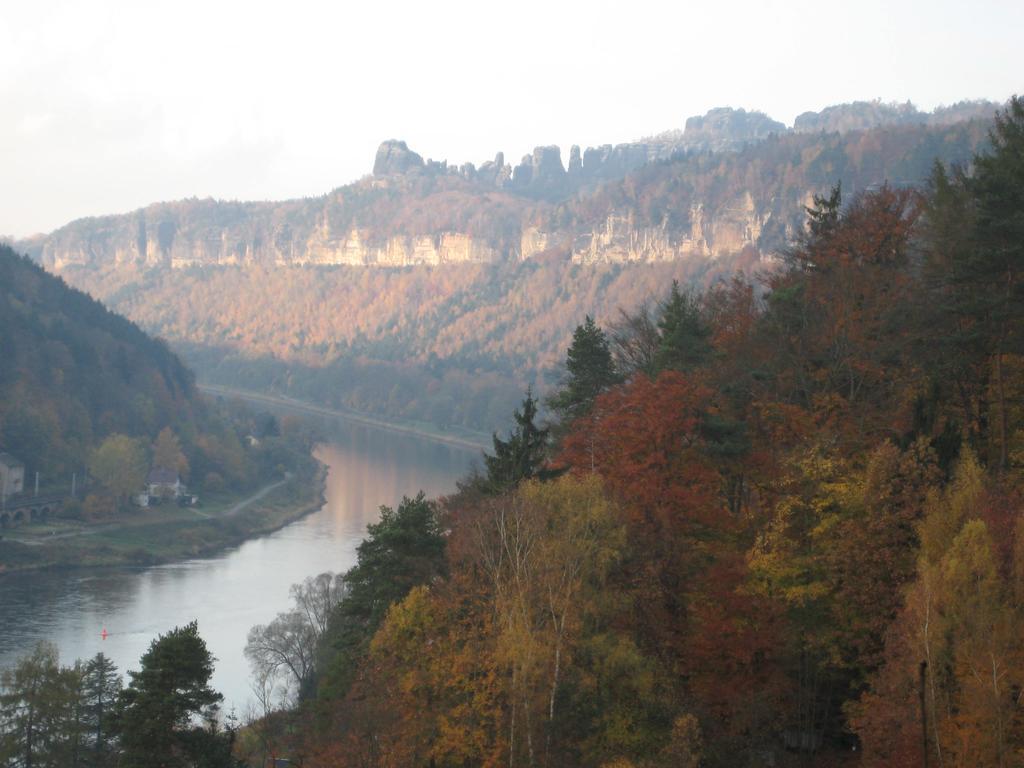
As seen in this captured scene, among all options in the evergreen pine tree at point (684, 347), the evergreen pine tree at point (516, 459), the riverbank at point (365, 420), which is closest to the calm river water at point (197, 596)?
the evergreen pine tree at point (516, 459)

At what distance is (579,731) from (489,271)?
151463 mm

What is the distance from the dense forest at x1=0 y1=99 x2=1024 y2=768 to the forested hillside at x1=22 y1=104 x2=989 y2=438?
6564cm


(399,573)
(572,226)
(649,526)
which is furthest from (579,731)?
(572,226)

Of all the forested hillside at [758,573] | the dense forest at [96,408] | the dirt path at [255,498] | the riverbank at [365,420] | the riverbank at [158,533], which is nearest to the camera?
the forested hillside at [758,573]

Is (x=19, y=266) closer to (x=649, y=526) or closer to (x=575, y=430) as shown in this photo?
(x=575, y=430)

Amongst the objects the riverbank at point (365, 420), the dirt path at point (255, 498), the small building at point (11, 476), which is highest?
the small building at point (11, 476)

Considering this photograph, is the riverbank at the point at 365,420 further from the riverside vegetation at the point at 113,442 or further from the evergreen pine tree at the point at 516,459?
the evergreen pine tree at the point at 516,459

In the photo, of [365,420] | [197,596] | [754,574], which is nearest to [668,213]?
[365,420]

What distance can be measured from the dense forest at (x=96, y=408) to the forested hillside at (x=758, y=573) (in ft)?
136

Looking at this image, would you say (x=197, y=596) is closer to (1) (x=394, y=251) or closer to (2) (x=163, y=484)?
(2) (x=163, y=484)

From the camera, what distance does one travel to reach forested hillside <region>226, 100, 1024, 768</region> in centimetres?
1162

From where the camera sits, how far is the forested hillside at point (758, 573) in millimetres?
11625

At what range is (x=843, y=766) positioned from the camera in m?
14.1

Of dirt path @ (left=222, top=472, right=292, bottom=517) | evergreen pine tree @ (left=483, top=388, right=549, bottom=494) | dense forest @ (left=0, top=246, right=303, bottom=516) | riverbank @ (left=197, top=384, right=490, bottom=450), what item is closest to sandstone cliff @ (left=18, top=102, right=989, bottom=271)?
riverbank @ (left=197, top=384, right=490, bottom=450)
